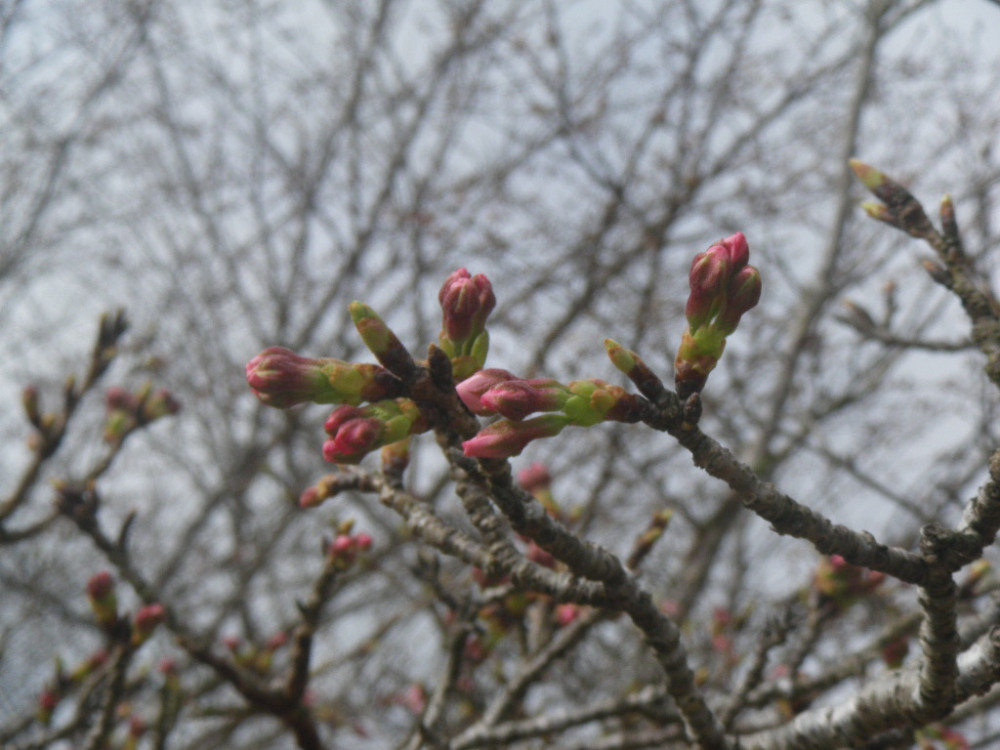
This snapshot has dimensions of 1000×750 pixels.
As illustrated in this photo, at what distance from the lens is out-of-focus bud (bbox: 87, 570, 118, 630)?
2.30 m

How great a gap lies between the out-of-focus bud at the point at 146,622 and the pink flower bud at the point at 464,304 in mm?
1463

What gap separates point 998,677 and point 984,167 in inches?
209

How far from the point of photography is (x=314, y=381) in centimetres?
122

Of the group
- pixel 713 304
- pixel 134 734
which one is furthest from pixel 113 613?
pixel 713 304

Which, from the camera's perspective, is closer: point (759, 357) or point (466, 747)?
point (466, 747)

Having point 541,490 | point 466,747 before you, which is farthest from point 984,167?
point 466,747

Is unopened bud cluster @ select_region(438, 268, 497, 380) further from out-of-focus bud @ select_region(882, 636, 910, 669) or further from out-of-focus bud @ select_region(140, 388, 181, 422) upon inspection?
out-of-focus bud @ select_region(140, 388, 181, 422)

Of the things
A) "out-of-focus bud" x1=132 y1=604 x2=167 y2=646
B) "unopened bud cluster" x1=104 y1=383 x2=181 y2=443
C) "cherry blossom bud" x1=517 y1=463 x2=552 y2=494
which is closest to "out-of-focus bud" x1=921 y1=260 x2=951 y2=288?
"cherry blossom bud" x1=517 y1=463 x2=552 y2=494

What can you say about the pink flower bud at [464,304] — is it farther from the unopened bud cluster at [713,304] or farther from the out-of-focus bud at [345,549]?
the out-of-focus bud at [345,549]

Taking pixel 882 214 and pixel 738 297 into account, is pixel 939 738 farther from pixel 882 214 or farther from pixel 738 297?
pixel 738 297

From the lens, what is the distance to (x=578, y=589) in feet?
5.07

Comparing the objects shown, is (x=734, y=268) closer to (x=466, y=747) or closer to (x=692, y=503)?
(x=466, y=747)

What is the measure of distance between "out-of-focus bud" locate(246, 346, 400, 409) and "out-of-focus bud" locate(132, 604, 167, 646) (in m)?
1.36

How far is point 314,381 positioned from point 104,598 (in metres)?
1.50
